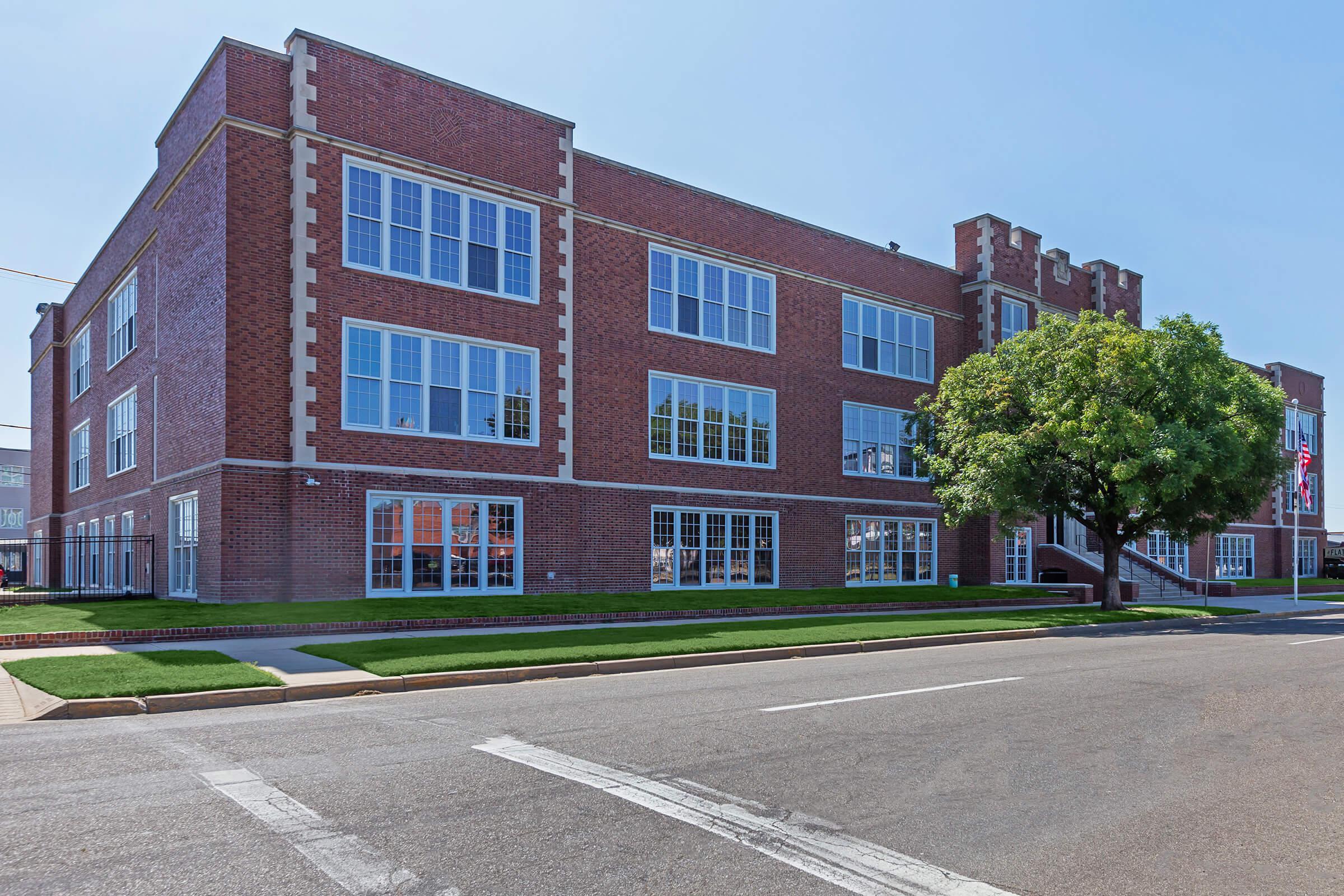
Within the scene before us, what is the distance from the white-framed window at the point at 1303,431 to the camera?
176 feet

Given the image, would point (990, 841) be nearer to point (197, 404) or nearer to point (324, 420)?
point (324, 420)

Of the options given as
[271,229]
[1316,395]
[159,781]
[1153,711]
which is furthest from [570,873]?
[1316,395]

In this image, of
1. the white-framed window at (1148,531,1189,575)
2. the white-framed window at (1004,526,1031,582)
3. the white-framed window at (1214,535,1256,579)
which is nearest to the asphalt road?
the white-framed window at (1004,526,1031,582)

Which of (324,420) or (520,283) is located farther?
(520,283)

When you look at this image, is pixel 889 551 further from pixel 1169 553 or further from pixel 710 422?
pixel 1169 553

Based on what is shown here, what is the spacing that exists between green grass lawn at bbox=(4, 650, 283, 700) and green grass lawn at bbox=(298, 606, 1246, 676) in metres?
1.46

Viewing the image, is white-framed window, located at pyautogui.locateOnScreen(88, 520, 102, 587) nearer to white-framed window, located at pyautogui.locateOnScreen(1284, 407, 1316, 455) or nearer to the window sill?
the window sill

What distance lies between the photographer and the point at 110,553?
95.0 ft

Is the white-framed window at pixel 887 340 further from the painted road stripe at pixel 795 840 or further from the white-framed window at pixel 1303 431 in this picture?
the white-framed window at pixel 1303 431

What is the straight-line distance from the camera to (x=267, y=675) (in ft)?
37.1

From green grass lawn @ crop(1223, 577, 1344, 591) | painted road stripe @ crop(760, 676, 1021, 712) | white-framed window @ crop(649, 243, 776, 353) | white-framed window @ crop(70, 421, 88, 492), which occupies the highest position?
white-framed window @ crop(649, 243, 776, 353)

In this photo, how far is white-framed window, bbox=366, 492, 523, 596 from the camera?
823 inches

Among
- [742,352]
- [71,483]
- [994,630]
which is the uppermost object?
[742,352]

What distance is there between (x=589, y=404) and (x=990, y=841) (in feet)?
65.3
